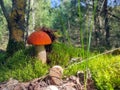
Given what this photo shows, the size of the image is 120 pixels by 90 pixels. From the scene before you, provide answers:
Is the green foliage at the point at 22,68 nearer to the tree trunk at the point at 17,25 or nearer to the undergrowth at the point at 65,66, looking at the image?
the undergrowth at the point at 65,66

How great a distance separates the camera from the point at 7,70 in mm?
4574

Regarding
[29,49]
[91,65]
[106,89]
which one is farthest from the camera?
[29,49]

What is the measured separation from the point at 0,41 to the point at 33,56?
138 feet

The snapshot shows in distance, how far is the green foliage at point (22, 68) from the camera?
13.5 ft

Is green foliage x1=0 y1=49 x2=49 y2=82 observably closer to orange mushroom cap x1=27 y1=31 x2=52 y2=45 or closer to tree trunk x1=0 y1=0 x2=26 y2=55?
orange mushroom cap x1=27 y1=31 x2=52 y2=45

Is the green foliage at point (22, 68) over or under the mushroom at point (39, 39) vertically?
under

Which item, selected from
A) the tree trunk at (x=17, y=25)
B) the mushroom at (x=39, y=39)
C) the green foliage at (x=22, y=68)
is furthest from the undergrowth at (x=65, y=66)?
the tree trunk at (x=17, y=25)

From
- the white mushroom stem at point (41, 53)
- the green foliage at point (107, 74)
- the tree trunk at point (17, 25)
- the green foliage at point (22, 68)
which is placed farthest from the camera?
the tree trunk at point (17, 25)

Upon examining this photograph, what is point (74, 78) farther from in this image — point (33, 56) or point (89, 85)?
point (33, 56)

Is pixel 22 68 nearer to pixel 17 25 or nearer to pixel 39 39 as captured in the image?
pixel 39 39

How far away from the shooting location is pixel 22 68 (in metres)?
4.38

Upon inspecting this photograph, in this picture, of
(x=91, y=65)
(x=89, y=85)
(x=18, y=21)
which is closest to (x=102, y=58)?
(x=91, y=65)

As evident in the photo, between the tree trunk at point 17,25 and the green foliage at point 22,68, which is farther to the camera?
the tree trunk at point 17,25

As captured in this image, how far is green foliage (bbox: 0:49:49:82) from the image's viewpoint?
412cm
